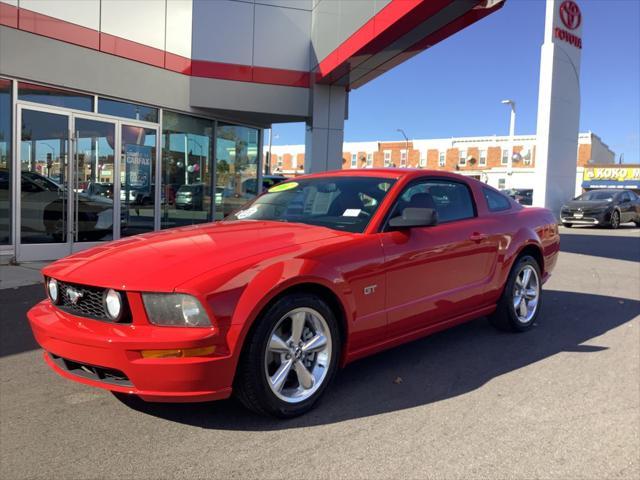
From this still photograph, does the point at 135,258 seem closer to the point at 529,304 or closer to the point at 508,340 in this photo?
the point at 508,340

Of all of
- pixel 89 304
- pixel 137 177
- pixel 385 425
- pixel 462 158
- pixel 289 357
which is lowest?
pixel 385 425

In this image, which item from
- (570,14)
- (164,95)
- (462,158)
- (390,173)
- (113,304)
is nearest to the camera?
(113,304)

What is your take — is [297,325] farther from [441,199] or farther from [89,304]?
[441,199]

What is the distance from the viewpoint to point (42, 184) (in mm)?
9109

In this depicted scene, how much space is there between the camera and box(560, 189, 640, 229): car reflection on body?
2041cm

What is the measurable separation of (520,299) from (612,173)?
57.8 meters

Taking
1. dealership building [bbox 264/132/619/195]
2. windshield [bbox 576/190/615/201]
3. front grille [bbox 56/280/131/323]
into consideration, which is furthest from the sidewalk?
dealership building [bbox 264/132/619/195]


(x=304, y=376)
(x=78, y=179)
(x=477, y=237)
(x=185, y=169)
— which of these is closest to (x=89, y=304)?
(x=304, y=376)

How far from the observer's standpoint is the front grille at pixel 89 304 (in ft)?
9.73

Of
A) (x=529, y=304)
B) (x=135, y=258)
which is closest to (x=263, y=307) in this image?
(x=135, y=258)

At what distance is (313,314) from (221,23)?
10030mm

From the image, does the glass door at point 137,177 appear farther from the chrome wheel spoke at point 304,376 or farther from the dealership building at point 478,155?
the dealership building at point 478,155

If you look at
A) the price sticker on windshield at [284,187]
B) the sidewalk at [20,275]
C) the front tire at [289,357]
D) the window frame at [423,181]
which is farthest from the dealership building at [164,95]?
the front tire at [289,357]

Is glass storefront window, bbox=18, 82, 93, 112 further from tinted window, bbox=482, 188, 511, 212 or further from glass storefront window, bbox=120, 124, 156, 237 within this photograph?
tinted window, bbox=482, 188, 511, 212
